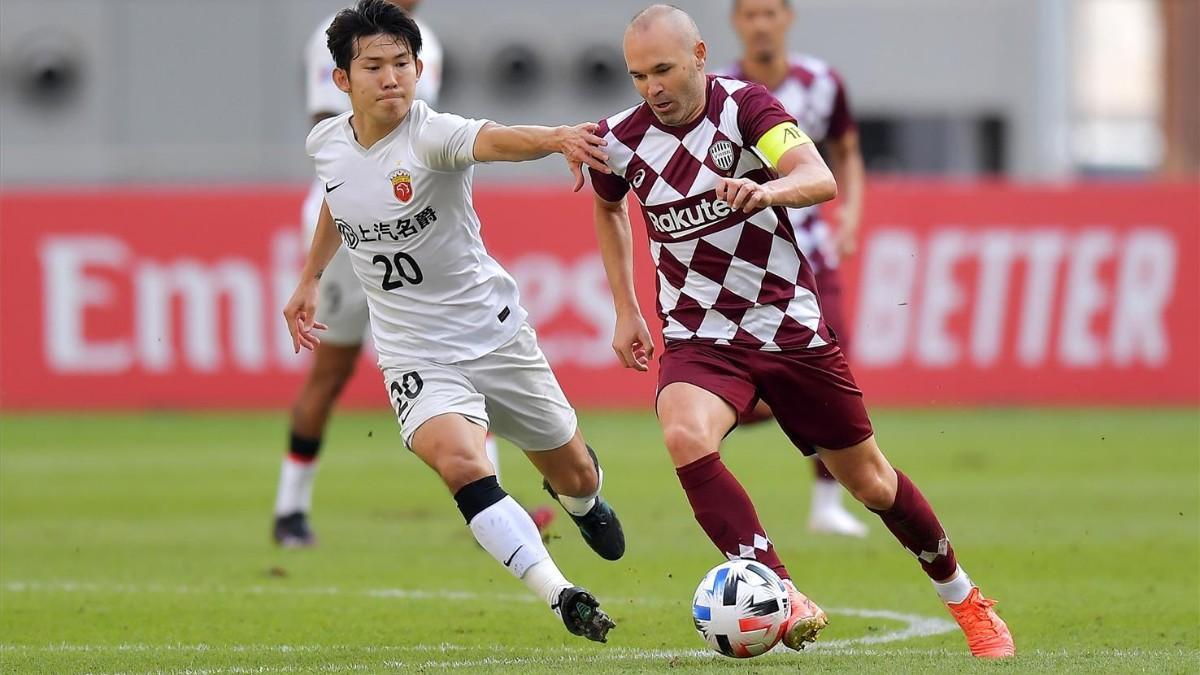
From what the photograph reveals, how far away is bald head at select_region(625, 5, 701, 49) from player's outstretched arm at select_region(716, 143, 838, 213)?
497 millimetres

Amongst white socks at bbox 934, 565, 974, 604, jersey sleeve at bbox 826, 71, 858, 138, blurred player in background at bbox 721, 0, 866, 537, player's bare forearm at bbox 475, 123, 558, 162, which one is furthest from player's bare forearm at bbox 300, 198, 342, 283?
jersey sleeve at bbox 826, 71, 858, 138

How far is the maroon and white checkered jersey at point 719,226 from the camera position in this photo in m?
6.39

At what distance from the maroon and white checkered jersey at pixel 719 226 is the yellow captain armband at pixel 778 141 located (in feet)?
0.23

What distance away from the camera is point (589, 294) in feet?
54.2

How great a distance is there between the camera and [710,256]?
6.48 metres

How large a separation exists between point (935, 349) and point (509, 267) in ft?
Result: 12.3

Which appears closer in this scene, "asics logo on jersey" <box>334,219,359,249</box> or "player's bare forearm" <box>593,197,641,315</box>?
"player's bare forearm" <box>593,197,641,315</box>

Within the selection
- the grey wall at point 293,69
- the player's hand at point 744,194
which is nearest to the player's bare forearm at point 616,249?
the player's hand at point 744,194

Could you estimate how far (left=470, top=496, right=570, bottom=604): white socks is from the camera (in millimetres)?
6406

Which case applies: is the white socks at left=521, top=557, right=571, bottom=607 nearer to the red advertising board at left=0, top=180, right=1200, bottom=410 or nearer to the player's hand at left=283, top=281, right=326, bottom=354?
the player's hand at left=283, top=281, right=326, bottom=354

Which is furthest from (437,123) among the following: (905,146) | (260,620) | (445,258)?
(905,146)

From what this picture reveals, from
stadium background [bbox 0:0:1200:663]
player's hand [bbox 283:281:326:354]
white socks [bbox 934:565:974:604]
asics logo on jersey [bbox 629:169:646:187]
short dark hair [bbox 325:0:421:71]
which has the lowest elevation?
stadium background [bbox 0:0:1200:663]

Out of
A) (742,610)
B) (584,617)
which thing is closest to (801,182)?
(742,610)

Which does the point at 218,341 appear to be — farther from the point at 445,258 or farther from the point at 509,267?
the point at 445,258
